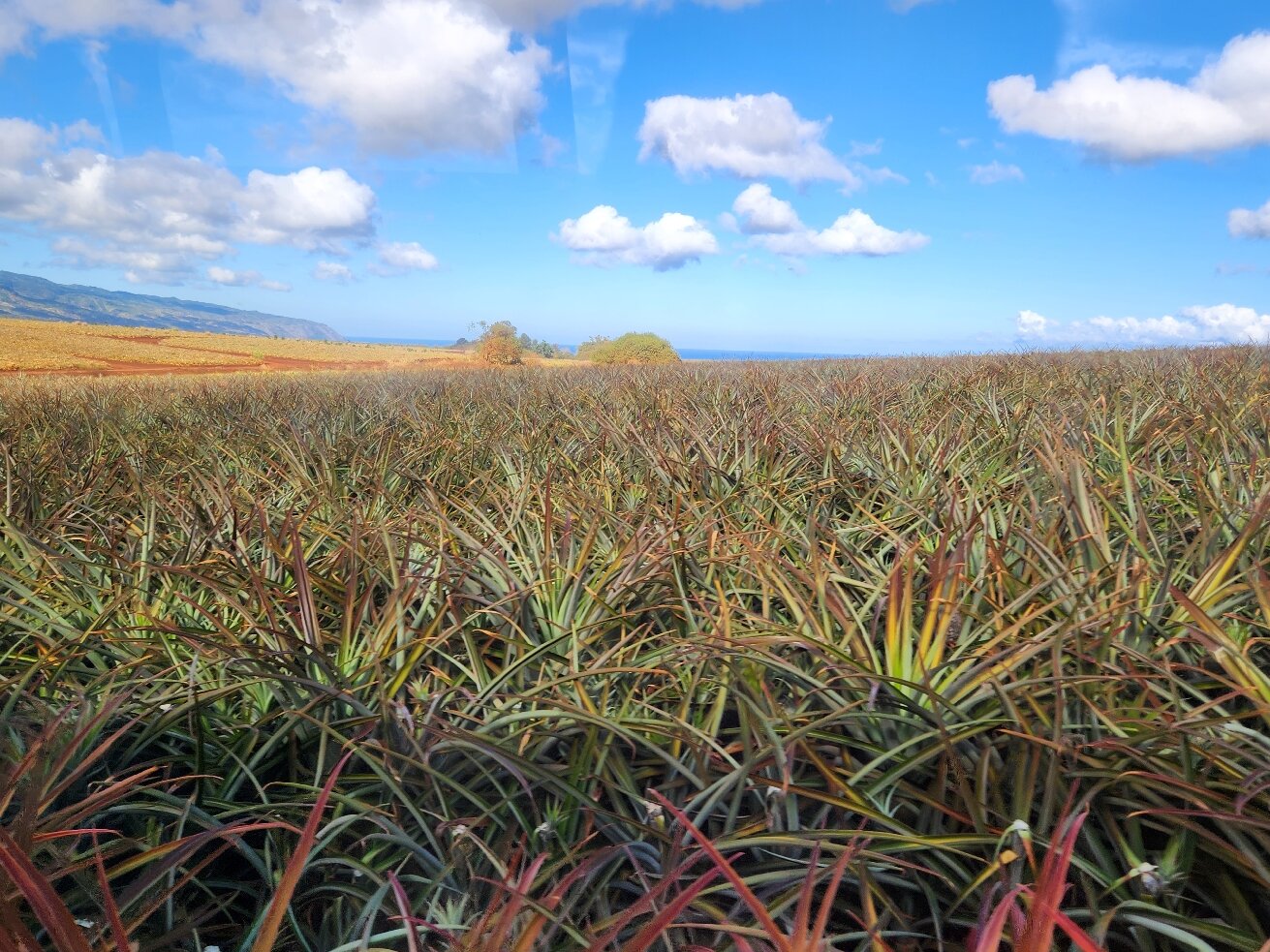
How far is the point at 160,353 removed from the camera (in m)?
42.8

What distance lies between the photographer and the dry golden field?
33.8 m

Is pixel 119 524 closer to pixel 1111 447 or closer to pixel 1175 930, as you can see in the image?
pixel 1175 930

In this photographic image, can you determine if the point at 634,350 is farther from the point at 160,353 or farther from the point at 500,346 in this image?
the point at 160,353

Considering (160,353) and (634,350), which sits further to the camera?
(160,353)

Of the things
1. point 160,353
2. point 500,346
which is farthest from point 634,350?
point 160,353

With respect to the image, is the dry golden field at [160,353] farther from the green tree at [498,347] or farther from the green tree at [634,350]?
the green tree at [634,350]

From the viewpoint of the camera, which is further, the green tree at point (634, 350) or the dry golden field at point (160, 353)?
the green tree at point (634, 350)

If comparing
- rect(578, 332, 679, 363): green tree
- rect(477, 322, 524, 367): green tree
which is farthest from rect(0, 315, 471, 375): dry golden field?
rect(578, 332, 679, 363): green tree

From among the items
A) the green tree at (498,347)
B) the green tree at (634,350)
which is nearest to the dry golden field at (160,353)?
the green tree at (498,347)

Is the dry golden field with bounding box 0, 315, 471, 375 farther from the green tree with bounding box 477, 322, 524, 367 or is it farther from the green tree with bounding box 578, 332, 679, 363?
the green tree with bounding box 578, 332, 679, 363

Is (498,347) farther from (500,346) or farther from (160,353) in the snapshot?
(160,353)

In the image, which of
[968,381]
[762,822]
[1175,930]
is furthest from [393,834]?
[968,381]

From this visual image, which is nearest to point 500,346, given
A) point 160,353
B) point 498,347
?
point 498,347

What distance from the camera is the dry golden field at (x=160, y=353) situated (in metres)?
33.8
